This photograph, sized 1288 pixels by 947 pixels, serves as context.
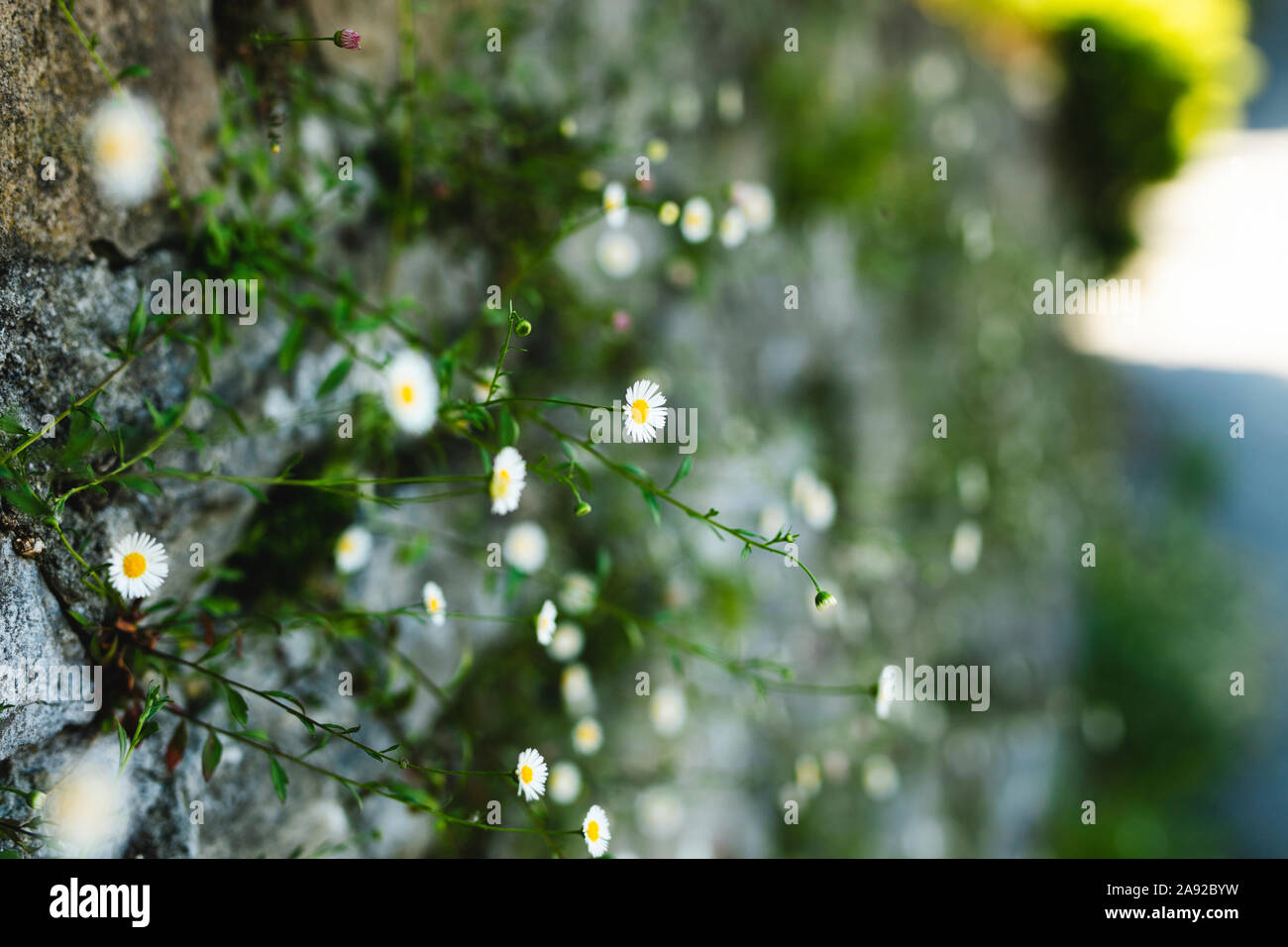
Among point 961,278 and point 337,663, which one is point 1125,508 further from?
point 337,663

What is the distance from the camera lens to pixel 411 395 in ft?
3.32

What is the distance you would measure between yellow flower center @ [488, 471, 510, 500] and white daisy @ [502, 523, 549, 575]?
399 millimetres

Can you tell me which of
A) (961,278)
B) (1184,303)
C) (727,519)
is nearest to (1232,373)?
(1184,303)

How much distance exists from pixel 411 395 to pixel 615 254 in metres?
0.73

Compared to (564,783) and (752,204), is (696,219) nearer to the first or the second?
(752,204)

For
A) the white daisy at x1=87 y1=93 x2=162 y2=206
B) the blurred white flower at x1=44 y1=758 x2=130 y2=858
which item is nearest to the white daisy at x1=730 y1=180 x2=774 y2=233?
the white daisy at x1=87 y1=93 x2=162 y2=206

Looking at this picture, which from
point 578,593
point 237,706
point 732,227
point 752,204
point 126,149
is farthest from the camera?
point 752,204

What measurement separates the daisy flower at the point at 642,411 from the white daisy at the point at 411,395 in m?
0.26

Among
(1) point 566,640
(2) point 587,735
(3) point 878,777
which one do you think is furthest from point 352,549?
(3) point 878,777

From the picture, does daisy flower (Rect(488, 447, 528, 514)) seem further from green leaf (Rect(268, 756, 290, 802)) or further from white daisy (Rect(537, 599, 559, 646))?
green leaf (Rect(268, 756, 290, 802))

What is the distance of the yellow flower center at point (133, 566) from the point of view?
34.4 inches

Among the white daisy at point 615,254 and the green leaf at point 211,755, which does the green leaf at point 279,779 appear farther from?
the white daisy at point 615,254

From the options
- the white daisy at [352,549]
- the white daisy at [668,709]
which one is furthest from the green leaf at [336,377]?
the white daisy at [668,709]

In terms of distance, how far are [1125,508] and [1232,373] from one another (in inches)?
47.4
